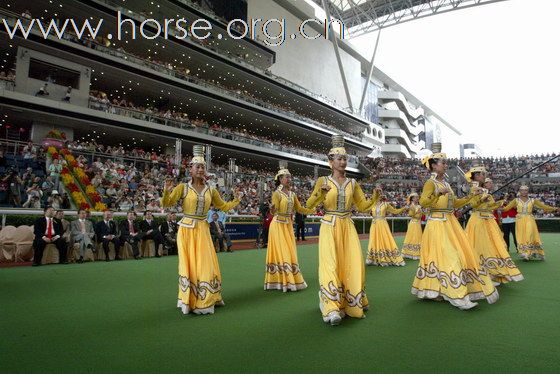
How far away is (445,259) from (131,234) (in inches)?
372

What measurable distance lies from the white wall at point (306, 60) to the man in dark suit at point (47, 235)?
33.9 meters

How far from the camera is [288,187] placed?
727 centimetres

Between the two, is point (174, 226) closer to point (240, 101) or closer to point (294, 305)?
point (294, 305)

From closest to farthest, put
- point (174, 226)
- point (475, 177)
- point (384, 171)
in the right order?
point (475, 177), point (174, 226), point (384, 171)

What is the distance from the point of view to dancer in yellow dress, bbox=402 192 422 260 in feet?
37.3

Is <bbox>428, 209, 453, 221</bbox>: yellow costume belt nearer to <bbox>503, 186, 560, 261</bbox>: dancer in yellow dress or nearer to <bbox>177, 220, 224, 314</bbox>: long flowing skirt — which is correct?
<bbox>177, 220, 224, 314</bbox>: long flowing skirt

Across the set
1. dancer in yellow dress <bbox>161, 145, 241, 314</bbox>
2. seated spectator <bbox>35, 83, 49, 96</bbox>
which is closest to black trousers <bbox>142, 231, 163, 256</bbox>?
dancer in yellow dress <bbox>161, 145, 241, 314</bbox>

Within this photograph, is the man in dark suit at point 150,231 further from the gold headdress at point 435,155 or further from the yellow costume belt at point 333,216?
the gold headdress at point 435,155

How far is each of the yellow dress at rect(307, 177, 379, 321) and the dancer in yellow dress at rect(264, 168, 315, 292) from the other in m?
1.42

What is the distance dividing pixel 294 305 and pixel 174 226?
8462mm

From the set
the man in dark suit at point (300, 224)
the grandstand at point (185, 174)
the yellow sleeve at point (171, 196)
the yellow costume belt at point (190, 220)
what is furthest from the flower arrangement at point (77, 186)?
the yellow costume belt at point (190, 220)

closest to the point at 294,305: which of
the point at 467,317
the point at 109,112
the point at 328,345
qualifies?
the point at 328,345

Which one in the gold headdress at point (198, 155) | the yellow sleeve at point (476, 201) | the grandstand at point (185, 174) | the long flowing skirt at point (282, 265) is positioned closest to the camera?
the grandstand at point (185, 174)

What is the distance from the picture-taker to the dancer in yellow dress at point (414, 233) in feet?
37.3
